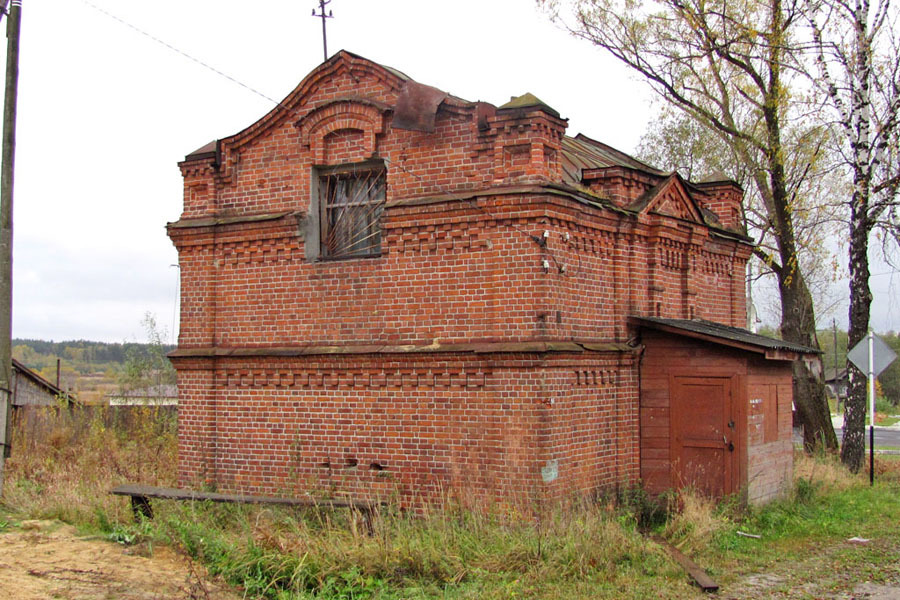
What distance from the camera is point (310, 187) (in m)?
12.2

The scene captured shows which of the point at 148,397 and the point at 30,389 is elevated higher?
the point at 30,389

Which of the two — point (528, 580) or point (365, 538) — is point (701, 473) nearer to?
point (528, 580)

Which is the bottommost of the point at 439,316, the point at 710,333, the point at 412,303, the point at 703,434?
the point at 703,434

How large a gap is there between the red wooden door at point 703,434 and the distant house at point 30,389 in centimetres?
2146

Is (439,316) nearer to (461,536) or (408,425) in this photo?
(408,425)

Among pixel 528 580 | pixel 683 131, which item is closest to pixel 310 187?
pixel 528 580

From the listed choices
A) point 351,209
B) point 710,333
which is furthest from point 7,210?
point 710,333

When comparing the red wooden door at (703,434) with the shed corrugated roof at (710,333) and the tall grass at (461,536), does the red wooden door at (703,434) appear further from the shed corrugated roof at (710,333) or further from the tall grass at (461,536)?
the shed corrugated roof at (710,333)

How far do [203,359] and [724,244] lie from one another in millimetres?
8459

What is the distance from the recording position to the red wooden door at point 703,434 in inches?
460

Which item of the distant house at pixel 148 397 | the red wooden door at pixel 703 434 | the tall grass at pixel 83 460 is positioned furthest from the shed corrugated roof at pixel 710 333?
the distant house at pixel 148 397

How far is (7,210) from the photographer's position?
12.2 metres

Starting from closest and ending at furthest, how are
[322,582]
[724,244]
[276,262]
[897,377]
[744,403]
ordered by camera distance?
[322,582] → [744,403] → [276,262] → [724,244] → [897,377]

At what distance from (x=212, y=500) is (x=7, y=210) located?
5045 millimetres
